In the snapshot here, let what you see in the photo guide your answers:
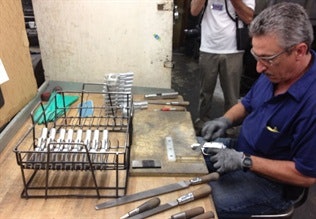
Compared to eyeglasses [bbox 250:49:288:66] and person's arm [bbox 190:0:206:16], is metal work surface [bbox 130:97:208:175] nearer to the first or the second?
eyeglasses [bbox 250:49:288:66]

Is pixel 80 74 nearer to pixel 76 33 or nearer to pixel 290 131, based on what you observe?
pixel 76 33

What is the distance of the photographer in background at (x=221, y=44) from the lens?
184cm

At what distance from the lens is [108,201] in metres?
0.78

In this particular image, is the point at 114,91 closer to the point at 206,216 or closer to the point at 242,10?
the point at 206,216

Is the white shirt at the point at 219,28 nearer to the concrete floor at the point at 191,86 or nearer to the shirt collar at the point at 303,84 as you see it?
the concrete floor at the point at 191,86


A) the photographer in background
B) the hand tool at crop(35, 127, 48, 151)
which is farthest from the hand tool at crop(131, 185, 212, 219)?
the photographer in background

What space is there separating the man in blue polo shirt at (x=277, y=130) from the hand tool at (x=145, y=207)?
1.10 ft

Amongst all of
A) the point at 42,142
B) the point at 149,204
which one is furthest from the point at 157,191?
the point at 42,142

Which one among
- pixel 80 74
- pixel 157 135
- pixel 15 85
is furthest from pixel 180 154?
pixel 80 74

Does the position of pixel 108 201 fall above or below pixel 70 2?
below

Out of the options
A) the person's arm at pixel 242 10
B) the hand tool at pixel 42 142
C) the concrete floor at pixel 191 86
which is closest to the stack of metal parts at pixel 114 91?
the hand tool at pixel 42 142

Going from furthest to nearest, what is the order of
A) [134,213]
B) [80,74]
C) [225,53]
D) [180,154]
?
[225,53] < [80,74] < [180,154] < [134,213]

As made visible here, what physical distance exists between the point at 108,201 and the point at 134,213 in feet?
0.29

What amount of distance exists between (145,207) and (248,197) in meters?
0.48
